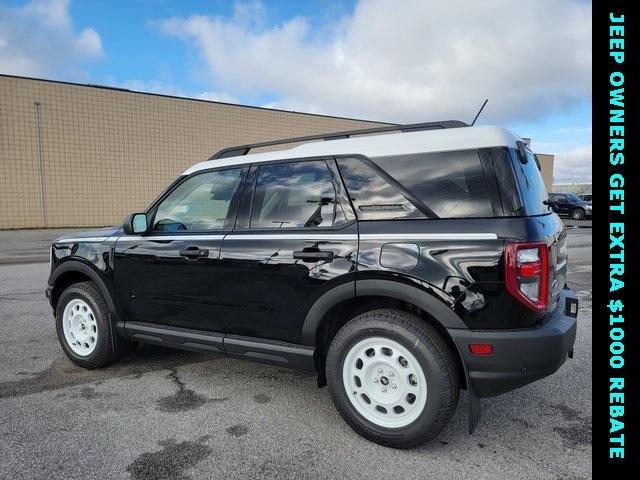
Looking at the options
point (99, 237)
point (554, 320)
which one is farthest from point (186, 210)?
point (554, 320)

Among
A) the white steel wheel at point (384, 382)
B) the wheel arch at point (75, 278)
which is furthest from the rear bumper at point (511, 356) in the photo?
the wheel arch at point (75, 278)

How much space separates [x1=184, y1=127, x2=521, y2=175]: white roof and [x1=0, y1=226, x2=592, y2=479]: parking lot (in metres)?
1.81

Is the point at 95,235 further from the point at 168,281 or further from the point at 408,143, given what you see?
the point at 408,143

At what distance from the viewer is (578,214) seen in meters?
29.0

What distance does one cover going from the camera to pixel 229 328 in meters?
3.50

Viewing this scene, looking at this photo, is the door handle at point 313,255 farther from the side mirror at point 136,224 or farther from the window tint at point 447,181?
the side mirror at point 136,224

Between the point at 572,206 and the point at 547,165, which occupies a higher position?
the point at 547,165

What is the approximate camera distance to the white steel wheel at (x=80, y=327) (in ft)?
13.9

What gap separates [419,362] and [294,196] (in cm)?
143

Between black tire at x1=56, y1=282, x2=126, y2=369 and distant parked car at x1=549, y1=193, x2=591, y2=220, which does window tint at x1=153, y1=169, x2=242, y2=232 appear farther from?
distant parked car at x1=549, y1=193, x2=591, y2=220

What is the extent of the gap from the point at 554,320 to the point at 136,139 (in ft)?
76.0

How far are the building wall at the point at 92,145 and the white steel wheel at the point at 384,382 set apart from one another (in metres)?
21.9

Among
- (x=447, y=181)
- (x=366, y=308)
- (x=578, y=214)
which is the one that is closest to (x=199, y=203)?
(x=366, y=308)

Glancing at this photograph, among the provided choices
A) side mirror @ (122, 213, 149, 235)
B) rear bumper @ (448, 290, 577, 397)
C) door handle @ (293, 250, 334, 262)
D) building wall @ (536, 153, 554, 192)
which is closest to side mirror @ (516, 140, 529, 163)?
rear bumper @ (448, 290, 577, 397)
